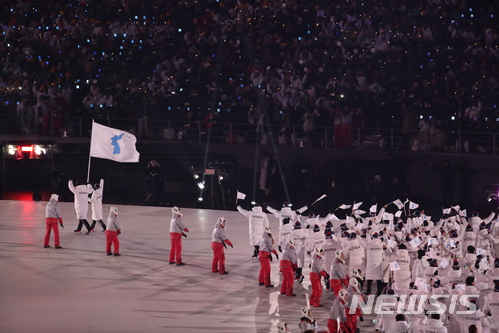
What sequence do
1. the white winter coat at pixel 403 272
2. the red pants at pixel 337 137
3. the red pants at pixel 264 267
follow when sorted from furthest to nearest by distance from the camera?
1. the red pants at pixel 337 137
2. the red pants at pixel 264 267
3. the white winter coat at pixel 403 272

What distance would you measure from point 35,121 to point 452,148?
1567 cm

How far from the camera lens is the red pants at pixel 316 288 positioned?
54.1 feet

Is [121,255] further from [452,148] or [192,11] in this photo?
[192,11]

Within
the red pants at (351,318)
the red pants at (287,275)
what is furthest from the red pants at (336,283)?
the red pants at (351,318)

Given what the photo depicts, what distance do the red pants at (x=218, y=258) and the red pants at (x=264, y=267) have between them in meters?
1.26

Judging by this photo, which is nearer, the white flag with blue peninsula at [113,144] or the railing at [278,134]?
the white flag with blue peninsula at [113,144]

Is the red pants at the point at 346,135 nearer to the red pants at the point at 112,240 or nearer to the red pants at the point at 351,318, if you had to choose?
the red pants at the point at 112,240

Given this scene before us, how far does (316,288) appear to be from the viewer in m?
16.5

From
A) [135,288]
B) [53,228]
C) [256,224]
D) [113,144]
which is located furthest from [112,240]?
[113,144]

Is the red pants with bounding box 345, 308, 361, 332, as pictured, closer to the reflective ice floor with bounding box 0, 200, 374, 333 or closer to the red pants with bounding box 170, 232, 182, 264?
the reflective ice floor with bounding box 0, 200, 374, 333

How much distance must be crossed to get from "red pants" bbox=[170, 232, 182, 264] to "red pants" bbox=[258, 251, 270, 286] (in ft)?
8.14

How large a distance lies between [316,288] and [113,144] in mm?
9402

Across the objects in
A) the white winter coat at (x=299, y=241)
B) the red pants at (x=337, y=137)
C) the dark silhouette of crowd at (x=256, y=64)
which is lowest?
the white winter coat at (x=299, y=241)

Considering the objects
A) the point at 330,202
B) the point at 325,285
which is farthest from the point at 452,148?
the point at 325,285
